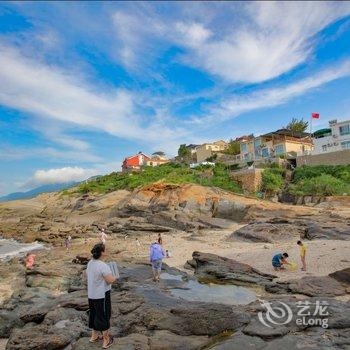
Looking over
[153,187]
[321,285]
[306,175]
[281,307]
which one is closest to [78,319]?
[281,307]

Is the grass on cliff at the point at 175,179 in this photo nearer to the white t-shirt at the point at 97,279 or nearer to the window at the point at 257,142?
the window at the point at 257,142

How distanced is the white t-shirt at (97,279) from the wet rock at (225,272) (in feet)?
31.7

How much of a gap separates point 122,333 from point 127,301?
1806mm

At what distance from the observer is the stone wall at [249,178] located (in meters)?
51.9

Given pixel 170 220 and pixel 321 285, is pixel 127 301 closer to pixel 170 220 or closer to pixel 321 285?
pixel 321 285

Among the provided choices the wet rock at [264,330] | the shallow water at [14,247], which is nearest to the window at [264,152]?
the shallow water at [14,247]

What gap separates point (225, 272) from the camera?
17203mm

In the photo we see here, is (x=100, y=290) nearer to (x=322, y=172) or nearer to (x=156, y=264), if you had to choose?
(x=156, y=264)

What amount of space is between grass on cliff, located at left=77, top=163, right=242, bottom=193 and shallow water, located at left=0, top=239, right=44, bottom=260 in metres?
20.8

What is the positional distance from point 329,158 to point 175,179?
22240 millimetres

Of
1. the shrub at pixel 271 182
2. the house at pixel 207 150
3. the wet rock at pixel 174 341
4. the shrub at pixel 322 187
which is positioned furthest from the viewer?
the house at pixel 207 150

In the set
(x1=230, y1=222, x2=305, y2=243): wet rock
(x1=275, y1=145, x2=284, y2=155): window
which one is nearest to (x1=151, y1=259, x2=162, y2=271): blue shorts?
(x1=230, y1=222, x2=305, y2=243): wet rock

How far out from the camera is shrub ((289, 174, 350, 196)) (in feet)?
145

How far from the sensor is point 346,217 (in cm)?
3334
